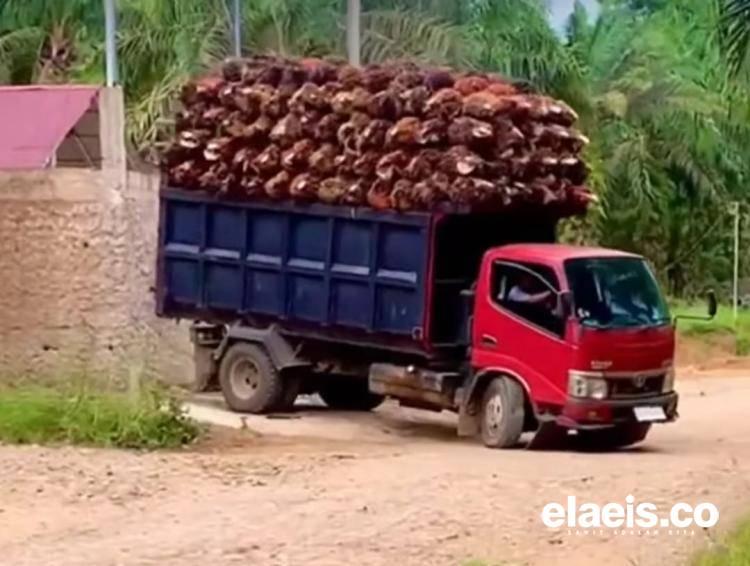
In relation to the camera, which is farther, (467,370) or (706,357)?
(706,357)

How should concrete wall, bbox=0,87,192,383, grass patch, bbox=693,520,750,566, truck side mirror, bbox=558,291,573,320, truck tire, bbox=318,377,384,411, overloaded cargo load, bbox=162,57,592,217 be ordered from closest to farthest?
grass patch, bbox=693,520,750,566 → truck side mirror, bbox=558,291,573,320 → overloaded cargo load, bbox=162,57,592,217 → concrete wall, bbox=0,87,192,383 → truck tire, bbox=318,377,384,411

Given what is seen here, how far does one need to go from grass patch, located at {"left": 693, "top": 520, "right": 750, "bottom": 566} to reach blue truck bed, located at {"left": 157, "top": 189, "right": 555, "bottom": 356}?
7.76m

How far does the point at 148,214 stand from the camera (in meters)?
20.9

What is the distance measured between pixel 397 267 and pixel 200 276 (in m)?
2.89

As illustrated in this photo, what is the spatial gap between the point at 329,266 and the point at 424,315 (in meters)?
1.38

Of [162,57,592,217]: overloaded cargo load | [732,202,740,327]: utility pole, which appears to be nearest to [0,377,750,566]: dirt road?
[162,57,592,217]: overloaded cargo load

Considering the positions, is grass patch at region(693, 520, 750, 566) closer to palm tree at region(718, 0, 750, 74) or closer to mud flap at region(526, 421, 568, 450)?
mud flap at region(526, 421, 568, 450)

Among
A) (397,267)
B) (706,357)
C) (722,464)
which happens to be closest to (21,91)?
(397,267)

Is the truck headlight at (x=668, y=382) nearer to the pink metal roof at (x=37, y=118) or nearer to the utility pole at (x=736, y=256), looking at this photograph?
the pink metal roof at (x=37, y=118)

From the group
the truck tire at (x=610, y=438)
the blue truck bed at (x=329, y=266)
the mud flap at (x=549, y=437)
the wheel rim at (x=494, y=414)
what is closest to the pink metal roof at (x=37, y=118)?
the blue truck bed at (x=329, y=266)

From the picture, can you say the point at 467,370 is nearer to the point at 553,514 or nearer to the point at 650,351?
the point at 650,351

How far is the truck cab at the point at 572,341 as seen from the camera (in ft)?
53.7

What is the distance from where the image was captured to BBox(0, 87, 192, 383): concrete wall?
19.9 meters

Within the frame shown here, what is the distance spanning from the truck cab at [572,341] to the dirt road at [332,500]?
407mm
